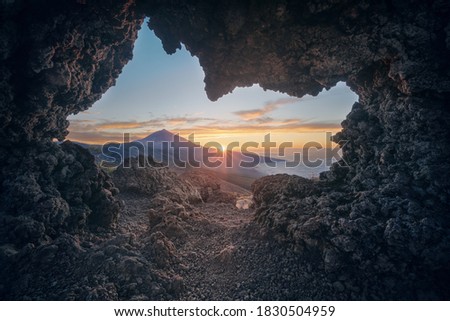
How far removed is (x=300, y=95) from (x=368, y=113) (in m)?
4.26

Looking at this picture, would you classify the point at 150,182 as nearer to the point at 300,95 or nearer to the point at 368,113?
the point at 300,95

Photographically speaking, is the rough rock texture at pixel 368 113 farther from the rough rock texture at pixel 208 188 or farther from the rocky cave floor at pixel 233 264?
the rough rock texture at pixel 208 188

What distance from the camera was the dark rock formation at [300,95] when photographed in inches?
337

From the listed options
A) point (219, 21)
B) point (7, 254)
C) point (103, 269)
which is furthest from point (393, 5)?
point (7, 254)

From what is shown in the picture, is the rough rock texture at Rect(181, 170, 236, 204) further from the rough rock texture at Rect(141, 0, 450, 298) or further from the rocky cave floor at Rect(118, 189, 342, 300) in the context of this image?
the rough rock texture at Rect(141, 0, 450, 298)

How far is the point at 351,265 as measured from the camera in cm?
875

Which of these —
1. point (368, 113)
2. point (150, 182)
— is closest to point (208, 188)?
point (150, 182)

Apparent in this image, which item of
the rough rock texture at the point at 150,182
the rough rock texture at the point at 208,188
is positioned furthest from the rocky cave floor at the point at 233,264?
the rough rock texture at the point at 208,188

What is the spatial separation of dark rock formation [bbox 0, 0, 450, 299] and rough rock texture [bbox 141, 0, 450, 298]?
0.05 m

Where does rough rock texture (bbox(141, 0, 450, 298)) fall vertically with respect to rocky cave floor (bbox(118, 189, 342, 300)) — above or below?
above

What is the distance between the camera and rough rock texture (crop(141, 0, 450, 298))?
8281 millimetres

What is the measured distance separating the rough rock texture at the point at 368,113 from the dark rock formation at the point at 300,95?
0.05m

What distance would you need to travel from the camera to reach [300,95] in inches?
603

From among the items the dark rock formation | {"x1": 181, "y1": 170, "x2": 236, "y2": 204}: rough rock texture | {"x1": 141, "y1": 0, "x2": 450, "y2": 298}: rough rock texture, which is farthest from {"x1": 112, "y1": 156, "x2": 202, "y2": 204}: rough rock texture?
{"x1": 141, "y1": 0, "x2": 450, "y2": 298}: rough rock texture
